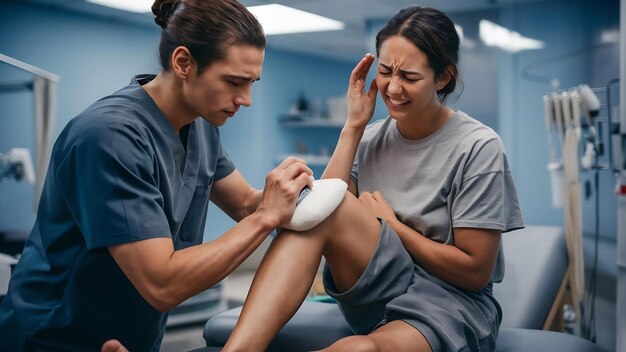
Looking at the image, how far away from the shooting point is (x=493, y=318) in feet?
4.39

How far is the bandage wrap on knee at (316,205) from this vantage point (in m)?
1.10

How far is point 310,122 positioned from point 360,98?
463 centimetres

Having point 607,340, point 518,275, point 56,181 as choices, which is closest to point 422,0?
point 607,340

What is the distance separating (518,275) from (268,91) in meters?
4.44

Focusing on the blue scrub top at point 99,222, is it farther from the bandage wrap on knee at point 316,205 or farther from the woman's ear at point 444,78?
the woman's ear at point 444,78

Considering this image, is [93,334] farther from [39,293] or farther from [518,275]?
[518,275]

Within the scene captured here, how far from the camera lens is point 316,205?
43.8 inches

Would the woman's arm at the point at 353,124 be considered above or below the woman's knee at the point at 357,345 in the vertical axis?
above

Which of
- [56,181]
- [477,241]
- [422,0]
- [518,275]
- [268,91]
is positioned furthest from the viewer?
[268,91]

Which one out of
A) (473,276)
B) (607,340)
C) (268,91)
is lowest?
(607,340)

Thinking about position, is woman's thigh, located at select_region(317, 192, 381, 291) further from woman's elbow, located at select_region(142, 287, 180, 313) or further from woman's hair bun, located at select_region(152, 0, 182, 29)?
woman's hair bun, located at select_region(152, 0, 182, 29)

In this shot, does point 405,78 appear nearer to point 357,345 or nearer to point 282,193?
point 282,193

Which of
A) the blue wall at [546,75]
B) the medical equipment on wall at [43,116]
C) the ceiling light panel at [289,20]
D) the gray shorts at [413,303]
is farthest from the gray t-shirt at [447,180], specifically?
the ceiling light panel at [289,20]

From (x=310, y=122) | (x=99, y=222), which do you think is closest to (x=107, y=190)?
(x=99, y=222)
